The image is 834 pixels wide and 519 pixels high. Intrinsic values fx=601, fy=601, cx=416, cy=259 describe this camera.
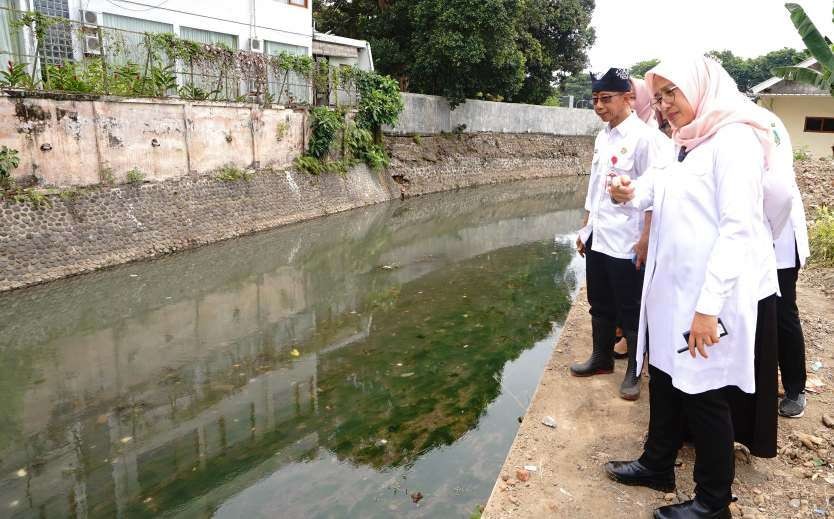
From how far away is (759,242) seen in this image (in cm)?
227

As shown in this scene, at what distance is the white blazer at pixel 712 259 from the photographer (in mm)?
2127

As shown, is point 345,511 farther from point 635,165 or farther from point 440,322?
point 440,322

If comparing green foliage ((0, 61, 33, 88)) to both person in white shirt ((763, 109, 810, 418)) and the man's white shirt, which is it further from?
person in white shirt ((763, 109, 810, 418))

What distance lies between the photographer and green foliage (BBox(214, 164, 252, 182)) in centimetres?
1071

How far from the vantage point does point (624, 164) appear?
3521 millimetres

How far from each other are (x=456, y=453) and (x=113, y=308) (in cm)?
461

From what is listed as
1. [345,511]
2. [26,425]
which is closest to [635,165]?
[345,511]

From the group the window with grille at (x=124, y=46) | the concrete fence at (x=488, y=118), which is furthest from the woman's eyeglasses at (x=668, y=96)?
the concrete fence at (x=488, y=118)

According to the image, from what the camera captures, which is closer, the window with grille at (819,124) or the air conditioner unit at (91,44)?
the air conditioner unit at (91,44)

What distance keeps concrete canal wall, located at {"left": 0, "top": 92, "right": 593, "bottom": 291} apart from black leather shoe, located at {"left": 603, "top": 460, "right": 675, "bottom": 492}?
7.10 m

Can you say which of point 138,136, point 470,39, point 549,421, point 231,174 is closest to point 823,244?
point 549,421

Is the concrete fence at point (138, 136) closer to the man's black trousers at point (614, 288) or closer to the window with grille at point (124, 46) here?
the window with grille at point (124, 46)

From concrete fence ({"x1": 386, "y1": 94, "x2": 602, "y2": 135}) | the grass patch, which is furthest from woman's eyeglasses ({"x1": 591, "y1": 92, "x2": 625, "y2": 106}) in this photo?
the grass patch

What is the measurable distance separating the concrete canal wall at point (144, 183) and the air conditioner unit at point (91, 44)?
89 cm
